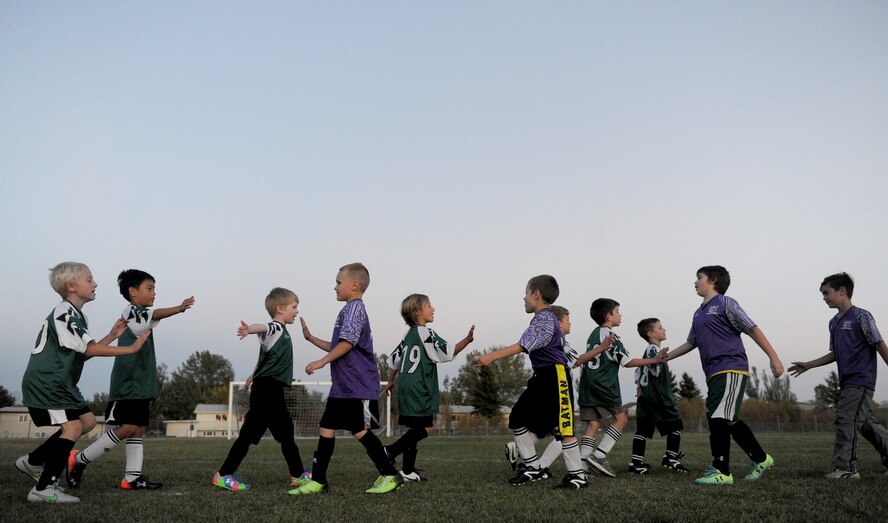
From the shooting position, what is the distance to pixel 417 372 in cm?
738

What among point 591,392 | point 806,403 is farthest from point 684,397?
point 591,392

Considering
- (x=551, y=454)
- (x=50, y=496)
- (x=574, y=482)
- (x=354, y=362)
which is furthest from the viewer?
(x=551, y=454)

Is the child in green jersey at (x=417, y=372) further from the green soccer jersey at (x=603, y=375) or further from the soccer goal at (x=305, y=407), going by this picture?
the soccer goal at (x=305, y=407)

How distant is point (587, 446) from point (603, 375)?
3.14ft

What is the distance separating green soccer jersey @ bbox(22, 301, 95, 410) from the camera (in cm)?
570

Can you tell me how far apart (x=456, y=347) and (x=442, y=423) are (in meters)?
48.4

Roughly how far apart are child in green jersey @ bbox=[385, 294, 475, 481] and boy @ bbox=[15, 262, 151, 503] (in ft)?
9.26

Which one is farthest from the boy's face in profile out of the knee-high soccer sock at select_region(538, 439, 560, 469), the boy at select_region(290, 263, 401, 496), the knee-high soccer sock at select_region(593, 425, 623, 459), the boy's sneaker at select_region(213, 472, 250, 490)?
the knee-high soccer sock at select_region(593, 425, 623, 459)

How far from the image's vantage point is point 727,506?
472 centimetres

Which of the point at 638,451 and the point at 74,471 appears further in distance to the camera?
the point at 638,451

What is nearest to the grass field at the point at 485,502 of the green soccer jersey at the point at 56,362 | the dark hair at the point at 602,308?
the green soccer jersey at the point at 56,362

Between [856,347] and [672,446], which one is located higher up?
[856,347]

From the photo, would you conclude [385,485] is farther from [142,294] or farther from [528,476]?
[142,294]

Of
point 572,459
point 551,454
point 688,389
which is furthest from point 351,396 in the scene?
point 688,389
